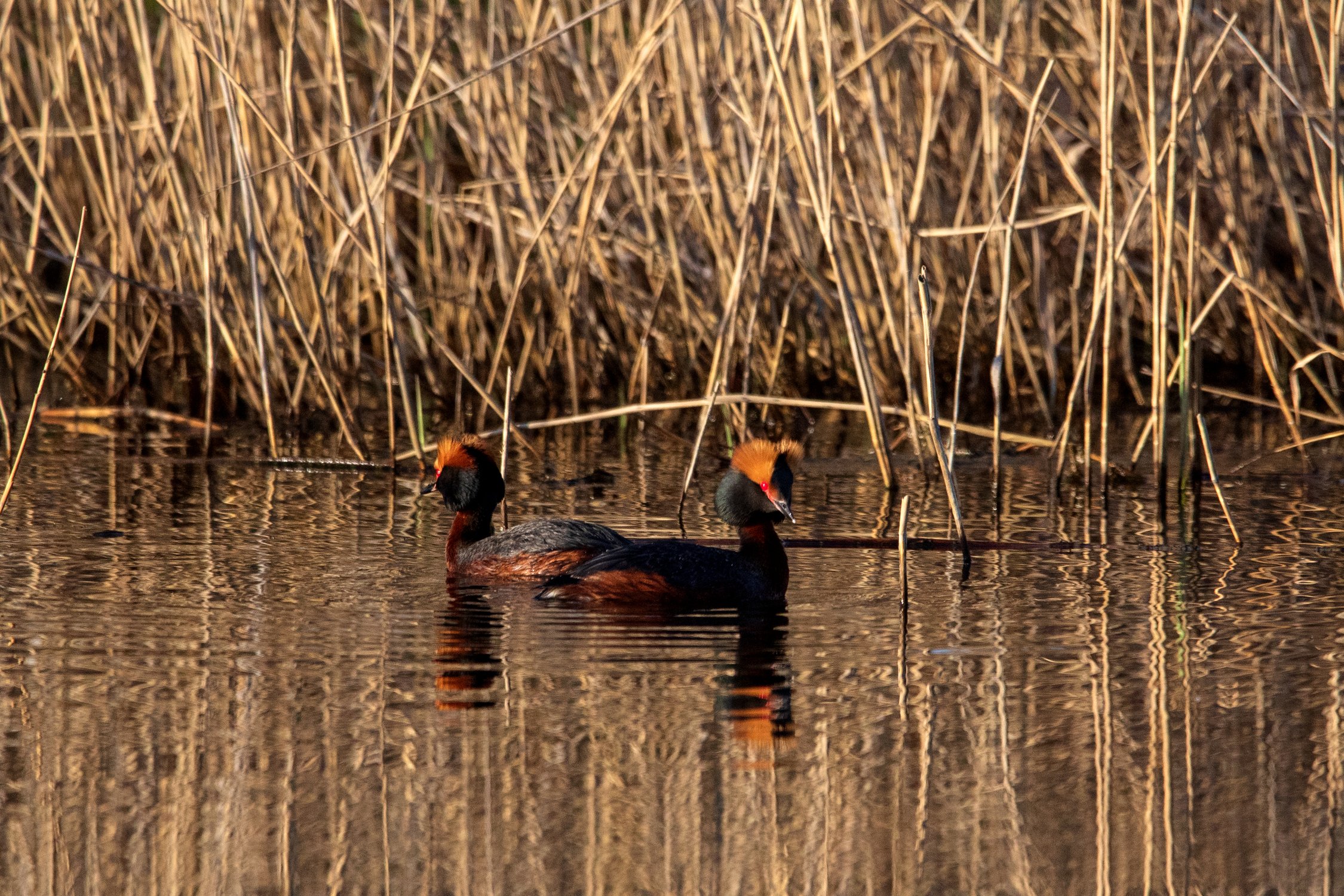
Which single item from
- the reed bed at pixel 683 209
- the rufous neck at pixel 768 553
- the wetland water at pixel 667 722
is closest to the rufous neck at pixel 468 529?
the wetland water at pixel 667 722

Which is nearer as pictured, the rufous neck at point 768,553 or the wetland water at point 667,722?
the wetland water at point 667,722

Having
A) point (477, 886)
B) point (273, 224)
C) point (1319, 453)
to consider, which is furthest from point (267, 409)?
point (477, 886)

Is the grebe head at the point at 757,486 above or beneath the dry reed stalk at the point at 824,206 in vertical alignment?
beneath

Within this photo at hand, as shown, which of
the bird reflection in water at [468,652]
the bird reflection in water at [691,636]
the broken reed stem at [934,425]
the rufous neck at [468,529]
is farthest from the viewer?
the rufous neck at [468,529]

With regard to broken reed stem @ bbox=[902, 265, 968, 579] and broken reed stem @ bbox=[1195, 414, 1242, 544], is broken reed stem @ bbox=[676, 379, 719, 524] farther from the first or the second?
broken reed stem @ bbox=[1195, 414, 1242, 544]

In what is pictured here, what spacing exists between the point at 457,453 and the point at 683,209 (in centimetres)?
362

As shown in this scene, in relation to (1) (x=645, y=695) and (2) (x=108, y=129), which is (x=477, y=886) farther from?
(2) (x=108, y=129)

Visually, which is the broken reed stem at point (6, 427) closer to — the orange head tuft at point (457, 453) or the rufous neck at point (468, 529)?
the orange head tuft at point (457, 453)

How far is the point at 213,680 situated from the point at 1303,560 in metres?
3.82

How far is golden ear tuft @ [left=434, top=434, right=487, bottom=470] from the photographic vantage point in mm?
7496

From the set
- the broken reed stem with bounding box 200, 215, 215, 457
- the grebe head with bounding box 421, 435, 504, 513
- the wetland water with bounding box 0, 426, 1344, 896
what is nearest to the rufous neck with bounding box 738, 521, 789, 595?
the wetland water with bounding box 0, 426, 1344, 896

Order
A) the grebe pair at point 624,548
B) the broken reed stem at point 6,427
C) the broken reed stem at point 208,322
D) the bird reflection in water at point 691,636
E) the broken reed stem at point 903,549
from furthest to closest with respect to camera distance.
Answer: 1. the broken reed stem at point 208,322
2. the broken reed stem at point 6,427
3. the grebe pair at point 624,548
4. the broken reed stem at point 903,549
5. the bird reflection in water at point 691,636

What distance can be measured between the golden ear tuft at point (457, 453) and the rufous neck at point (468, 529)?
193mm

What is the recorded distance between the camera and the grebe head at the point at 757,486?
6.72 meters
